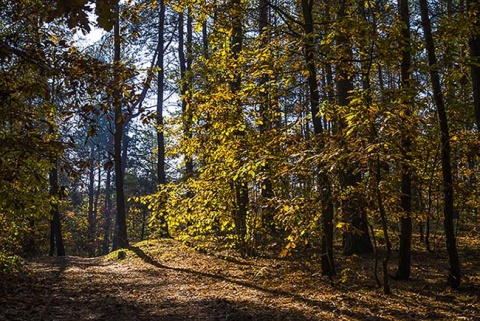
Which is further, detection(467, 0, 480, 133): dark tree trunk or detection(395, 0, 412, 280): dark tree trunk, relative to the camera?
detection(395, 0, 412, 280): dark tree trunk

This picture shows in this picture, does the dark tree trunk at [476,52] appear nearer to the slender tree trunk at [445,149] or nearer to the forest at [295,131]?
the forest at [295,131]

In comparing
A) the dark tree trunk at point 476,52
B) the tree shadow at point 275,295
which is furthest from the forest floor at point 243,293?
the dark tree trunk at point 476,52

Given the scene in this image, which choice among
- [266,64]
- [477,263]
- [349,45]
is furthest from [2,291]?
[477,263]

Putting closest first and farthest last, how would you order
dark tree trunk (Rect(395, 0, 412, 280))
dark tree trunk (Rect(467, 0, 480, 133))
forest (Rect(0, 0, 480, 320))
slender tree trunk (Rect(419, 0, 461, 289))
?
forest (Rect(0, 0, 480, 320)) < dark tree trunk (Rect(467, 0, 480, 133)) < slender tree trunk (Rect(419, 0, 461, 289)) < dark tree trunk (Rect(395, 0, 412, 280))

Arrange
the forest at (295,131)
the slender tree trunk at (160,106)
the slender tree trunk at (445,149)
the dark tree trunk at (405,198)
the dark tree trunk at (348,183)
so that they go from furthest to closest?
the slender tree trunk at (160,106) < the dark tree trunk at (405,198) < the slender tree trunk at (445,149) < the dark tree trunk at (348,183) < the forest at (295,131)

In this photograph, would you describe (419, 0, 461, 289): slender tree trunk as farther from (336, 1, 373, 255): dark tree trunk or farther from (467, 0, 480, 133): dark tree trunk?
(336, 1, 373, 255): dark tree trunk

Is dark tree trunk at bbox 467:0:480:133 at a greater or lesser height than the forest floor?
greater

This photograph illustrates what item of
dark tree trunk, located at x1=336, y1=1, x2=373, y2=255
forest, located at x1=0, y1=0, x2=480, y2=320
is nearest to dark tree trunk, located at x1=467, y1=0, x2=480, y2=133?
forest, located at x1=0, y1=0, x2=480, y2=320

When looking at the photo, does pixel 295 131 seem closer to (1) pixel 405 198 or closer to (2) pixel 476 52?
(1) pixel 405 198

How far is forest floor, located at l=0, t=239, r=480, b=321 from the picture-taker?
21.3 ft

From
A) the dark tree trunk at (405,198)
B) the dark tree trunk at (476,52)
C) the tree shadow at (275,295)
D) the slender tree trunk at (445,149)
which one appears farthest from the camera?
the dark tree trunk at (405,198)

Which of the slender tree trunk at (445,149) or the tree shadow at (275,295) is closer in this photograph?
the tree shadow at (275,295)

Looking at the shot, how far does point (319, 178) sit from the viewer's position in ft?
22.3

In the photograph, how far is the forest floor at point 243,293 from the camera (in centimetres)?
650
